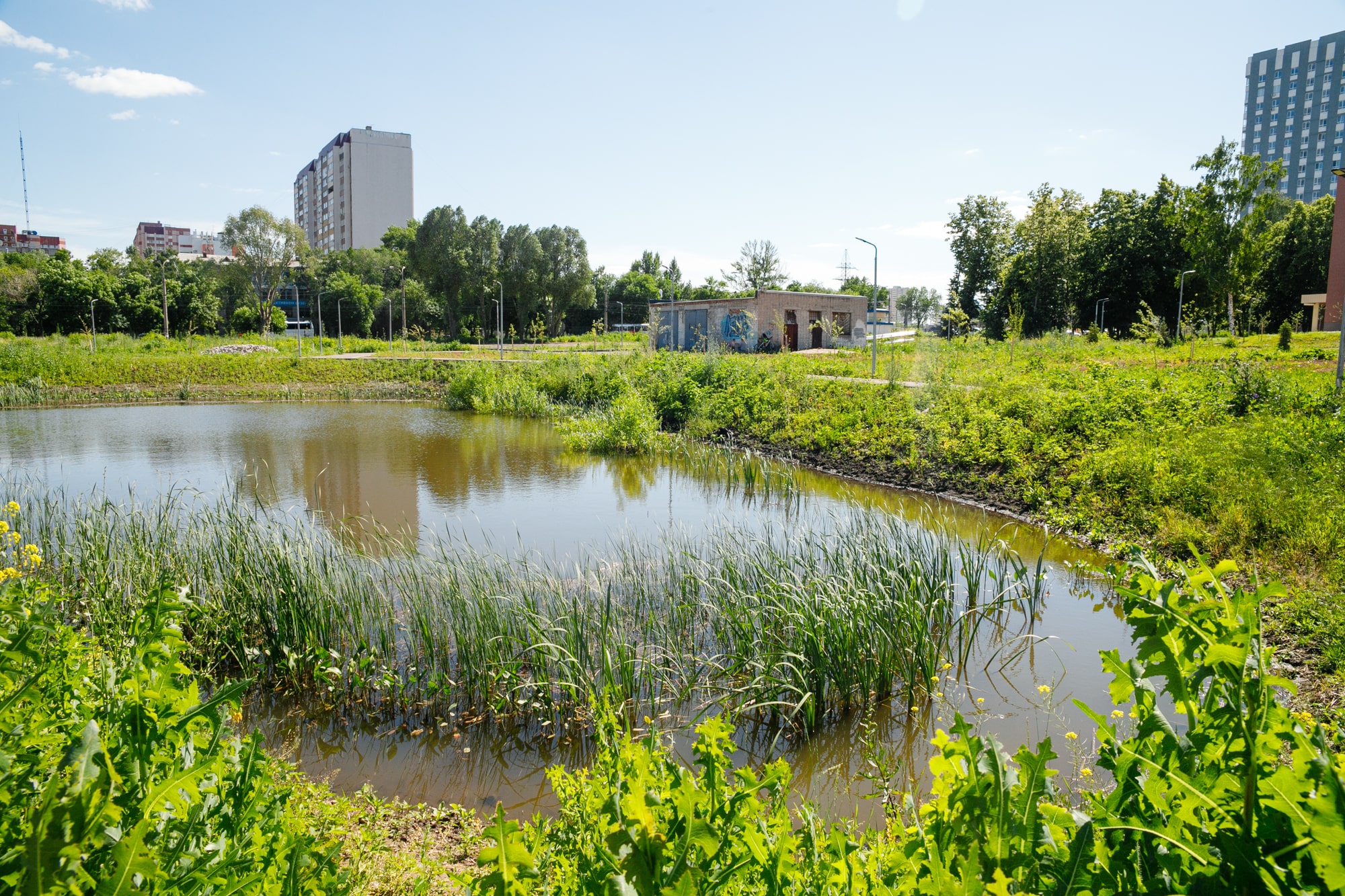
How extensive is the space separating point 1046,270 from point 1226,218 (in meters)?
8.13

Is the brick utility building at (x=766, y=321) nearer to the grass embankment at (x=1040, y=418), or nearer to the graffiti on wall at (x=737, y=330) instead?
the graffiti on wall at (x=737, y=330)

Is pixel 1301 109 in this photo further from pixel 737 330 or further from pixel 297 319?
pixel 297 319

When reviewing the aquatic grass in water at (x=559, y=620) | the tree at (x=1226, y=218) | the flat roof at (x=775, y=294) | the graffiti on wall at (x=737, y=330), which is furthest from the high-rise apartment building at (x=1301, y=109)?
the aquatic grass in water at (x=559, y=620)

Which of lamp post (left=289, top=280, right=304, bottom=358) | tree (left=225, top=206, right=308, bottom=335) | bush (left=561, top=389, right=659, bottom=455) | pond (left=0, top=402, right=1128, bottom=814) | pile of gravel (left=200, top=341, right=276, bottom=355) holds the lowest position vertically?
pond (left=0, top=402, right=1128, bottom=814)

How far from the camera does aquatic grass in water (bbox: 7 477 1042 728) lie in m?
4.85

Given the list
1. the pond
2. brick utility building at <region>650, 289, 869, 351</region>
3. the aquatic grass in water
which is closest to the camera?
the pond

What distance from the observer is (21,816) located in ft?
5.16

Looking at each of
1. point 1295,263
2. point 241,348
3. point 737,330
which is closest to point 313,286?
point 241,348

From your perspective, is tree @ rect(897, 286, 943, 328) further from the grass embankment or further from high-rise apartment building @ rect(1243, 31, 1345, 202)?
high-rise apartment building @ rect(1243, 31, 1345, 202)

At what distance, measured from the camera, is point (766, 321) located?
1358 inches

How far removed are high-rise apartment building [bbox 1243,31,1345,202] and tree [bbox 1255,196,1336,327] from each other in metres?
116

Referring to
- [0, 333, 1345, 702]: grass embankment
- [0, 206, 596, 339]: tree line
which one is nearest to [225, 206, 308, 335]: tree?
[0, 206, 596, 339]: tree line

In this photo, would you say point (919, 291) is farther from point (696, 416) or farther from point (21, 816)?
point (21, 816)

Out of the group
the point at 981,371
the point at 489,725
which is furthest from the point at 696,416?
the point at 489,725
